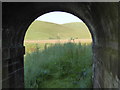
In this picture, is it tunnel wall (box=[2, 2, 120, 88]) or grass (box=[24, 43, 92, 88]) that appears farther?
grass (box=[24, 43, 92, 88])

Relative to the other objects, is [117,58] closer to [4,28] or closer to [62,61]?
[4,28]

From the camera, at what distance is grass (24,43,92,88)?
877 centimetres

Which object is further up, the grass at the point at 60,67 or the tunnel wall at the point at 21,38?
the tunnel wall at the point at 21,38

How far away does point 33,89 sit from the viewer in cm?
816

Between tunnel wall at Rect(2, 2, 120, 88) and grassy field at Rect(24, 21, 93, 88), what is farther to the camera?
grassy field at Rect(24, 21, 93, 88)

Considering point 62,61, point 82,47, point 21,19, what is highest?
point 21,19

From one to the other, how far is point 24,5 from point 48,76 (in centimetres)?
532

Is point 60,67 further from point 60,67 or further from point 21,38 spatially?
point 21,38

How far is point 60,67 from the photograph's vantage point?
10.4m

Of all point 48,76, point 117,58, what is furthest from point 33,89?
point 117,58

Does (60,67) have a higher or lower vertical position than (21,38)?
lower

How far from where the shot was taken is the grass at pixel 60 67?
28.8ft

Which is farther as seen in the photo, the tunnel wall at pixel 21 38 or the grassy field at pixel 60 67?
the grassy field at pixel 60 67

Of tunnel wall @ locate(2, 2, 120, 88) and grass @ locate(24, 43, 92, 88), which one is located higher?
tunnel wall @ locate(2, 2, 120, 88)
